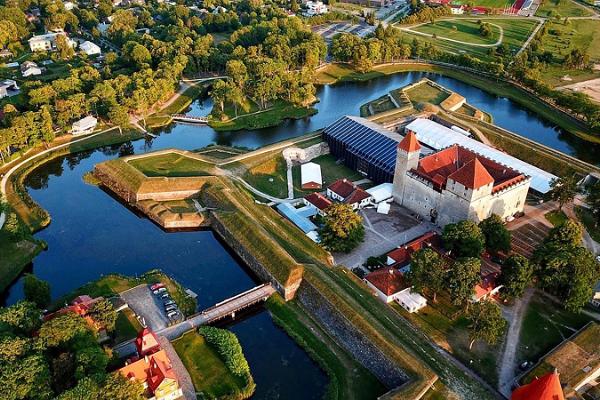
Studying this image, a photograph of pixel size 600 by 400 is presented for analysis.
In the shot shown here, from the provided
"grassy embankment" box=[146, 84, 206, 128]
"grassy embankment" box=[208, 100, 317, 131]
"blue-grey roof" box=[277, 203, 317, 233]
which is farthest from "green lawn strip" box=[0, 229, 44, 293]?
"grassy embankment" box=[208, 100, 317, 131]

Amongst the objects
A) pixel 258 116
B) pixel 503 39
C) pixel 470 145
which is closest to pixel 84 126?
pixel 258 116

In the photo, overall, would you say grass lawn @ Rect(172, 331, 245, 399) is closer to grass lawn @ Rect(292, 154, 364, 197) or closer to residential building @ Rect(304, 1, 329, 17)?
grass lawn @ Rect(292, 154, 364, 197)

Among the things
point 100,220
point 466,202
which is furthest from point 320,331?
point 100,220

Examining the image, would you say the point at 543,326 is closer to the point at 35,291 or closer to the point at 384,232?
the point at 384,232

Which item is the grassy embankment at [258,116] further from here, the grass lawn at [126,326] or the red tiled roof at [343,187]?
the grass lawn at [126,326]

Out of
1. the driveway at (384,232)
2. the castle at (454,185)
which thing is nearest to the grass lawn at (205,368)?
the driveway at (384,232)

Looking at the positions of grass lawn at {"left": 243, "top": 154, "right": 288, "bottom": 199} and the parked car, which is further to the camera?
grass lawn at {"left": 243, "top": 154, "right": 288, "bottom": 199}
